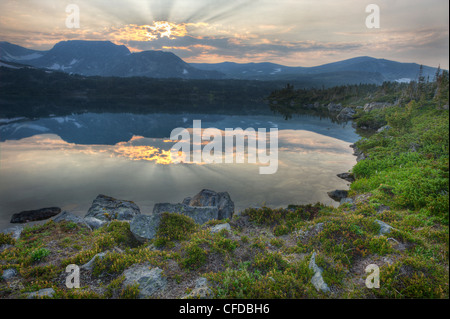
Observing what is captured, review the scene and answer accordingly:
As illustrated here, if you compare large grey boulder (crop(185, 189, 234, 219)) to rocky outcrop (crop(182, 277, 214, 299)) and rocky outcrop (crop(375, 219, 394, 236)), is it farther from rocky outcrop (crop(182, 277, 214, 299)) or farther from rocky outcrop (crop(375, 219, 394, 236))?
rocky outcrop (crop(375, 219, 394, 236))

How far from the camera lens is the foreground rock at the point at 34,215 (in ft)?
59.1

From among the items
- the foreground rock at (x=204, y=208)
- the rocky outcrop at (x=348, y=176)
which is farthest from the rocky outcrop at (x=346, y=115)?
the foreground rock at (x=204, y=208)

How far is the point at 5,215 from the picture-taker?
19.0m

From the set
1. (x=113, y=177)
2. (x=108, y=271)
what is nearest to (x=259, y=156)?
(x=113, y=177)

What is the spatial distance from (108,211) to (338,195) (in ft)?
62.0

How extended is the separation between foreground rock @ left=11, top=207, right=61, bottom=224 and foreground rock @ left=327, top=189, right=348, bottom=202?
74.6 ft

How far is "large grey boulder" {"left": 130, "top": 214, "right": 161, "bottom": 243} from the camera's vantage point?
1220 cm

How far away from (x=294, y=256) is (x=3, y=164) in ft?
122

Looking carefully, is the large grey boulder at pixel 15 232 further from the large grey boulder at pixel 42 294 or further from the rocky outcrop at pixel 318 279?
the rocky outcrop at pixel 318 279

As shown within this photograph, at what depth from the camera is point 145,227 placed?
12.5m

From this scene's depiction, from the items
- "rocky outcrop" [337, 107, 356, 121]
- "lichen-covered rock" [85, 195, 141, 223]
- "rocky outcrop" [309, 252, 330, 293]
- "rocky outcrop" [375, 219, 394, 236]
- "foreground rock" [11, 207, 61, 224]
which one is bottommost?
"foreground rock" [11, 207, 61, 224]

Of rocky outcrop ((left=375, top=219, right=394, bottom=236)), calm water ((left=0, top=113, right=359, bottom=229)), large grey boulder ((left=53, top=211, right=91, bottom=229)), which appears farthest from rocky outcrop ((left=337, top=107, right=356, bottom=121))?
large grey boulder ((left=53, top=211, right=91, bottom=229))
